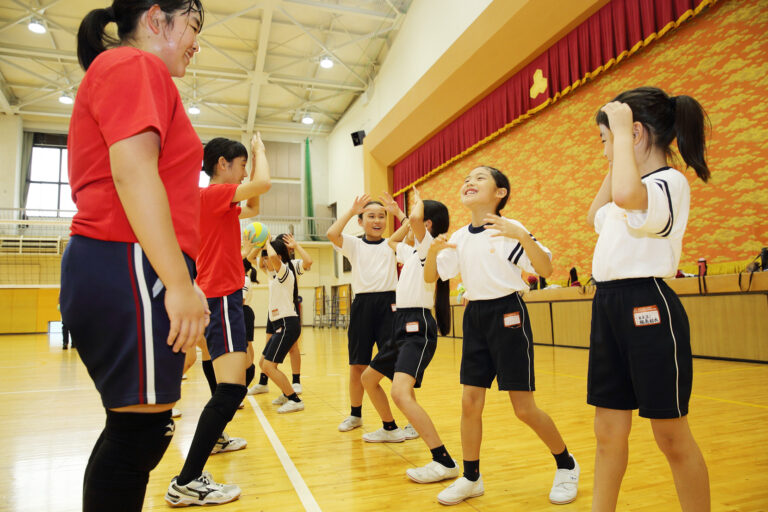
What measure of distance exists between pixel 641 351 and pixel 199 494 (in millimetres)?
1806

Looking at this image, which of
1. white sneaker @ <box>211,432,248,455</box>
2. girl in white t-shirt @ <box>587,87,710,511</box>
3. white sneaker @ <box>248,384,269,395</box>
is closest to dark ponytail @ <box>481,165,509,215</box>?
girl in white t-shirt @ <box>587,87,710,511</box>

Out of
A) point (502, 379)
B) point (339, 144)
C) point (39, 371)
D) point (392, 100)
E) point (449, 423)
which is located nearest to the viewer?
point (502, 379)

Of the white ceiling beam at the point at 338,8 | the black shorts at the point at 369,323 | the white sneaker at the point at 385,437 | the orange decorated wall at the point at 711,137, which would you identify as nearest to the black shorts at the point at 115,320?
the white sneaker at the point at 385,437

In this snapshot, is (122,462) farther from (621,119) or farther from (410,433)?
(410,433)

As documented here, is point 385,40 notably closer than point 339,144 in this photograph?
Yes

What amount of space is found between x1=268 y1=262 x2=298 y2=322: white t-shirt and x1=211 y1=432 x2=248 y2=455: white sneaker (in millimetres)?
1526

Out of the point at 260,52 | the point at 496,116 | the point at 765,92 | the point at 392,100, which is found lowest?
the point at 765,92

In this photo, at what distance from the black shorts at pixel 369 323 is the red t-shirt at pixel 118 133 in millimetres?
2263

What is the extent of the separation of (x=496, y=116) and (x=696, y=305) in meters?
5.68

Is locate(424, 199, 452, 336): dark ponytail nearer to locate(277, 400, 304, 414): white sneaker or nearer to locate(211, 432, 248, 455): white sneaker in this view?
locate(211, 432, 248, 455): white sneaker

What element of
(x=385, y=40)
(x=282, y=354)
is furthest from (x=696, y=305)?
(x=385, y=40)

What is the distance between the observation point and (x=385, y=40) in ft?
47.4

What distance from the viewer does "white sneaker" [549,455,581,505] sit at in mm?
1986

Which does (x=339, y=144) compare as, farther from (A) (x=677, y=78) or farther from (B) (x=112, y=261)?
(B) (x=112, y=261)
